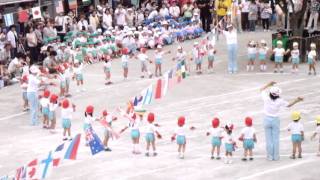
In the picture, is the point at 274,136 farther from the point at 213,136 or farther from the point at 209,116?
the point at 209,116

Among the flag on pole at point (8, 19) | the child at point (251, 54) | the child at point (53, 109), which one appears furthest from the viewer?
the flag on pole at point (8, 19)

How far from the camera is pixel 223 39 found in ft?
116

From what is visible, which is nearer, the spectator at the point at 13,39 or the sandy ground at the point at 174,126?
the sandy ground at the point at 174,126

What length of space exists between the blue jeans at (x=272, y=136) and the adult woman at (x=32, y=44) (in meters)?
15.5

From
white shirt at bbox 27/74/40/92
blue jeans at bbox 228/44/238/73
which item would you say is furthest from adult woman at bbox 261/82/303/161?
blue jeans at bbox 228/44/238/73

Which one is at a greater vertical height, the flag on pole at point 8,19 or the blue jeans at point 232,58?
the flag on pole at point 8,19

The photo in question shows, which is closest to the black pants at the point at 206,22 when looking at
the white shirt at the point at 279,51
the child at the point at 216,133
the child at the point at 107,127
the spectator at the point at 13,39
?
the white shirt at the point at 279,51

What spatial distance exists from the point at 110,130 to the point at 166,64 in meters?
11.8

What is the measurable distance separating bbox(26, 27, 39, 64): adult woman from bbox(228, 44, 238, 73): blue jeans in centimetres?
847

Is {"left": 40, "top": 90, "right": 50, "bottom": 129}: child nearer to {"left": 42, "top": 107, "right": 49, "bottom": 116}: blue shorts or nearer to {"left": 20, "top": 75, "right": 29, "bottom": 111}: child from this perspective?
{"left": 42, "top": 107, "right": 49, "bottom": 116}: blue shorts

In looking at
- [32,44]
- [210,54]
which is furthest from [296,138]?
[32,44]

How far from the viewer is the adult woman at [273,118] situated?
56.2ft

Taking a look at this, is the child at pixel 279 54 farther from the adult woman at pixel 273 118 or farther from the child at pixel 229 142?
the child at pixel 229 142

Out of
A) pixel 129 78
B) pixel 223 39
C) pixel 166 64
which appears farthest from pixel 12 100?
pixel 223 39
